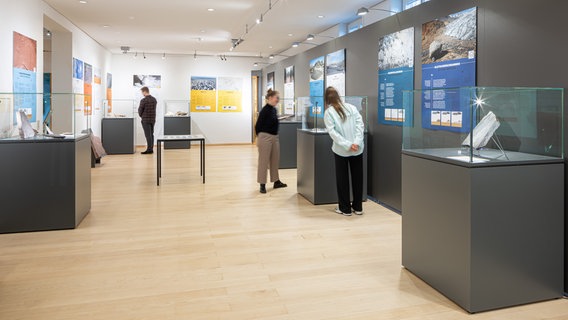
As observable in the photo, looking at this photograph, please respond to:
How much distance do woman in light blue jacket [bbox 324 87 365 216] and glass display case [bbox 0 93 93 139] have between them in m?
2.68

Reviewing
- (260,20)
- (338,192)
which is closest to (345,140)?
(338,192)

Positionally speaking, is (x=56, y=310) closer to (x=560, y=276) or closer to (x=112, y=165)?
(x=560, y=276)

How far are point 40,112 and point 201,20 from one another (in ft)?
15.3

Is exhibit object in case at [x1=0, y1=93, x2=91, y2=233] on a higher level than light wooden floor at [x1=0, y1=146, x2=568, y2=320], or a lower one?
higher

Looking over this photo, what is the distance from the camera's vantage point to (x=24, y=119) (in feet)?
14.3

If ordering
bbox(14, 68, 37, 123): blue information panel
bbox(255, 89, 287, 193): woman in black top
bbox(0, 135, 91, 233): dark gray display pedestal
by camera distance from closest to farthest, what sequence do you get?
bbox(0, 135, 91, 233): dark gray display pedestal → bbox(14, 68, 37, 123): blue information panel → bbox(255, 89, 287, 193): woman in black top

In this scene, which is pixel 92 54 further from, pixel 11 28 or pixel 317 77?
pixel 317 77

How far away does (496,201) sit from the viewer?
2631 millimetres

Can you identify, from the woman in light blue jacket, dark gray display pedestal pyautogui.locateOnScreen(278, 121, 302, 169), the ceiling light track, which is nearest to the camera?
the woman in light blue jacket

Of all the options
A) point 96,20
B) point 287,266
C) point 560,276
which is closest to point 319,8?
point 96,20

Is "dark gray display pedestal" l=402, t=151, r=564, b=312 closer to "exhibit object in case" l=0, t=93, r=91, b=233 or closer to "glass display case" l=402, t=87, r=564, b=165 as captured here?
"glass display case" l=402, t=87, r=564, b=165

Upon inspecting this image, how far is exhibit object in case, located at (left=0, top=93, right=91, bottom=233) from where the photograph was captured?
13.9 ft

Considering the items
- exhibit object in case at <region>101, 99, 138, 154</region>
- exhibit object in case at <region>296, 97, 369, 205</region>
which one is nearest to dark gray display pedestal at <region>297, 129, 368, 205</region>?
exhibit object in case at <region>296, 97, 369, 205</region>

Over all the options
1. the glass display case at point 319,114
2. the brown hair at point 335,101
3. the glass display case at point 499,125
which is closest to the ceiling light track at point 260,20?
the glass display case at point 319,114
